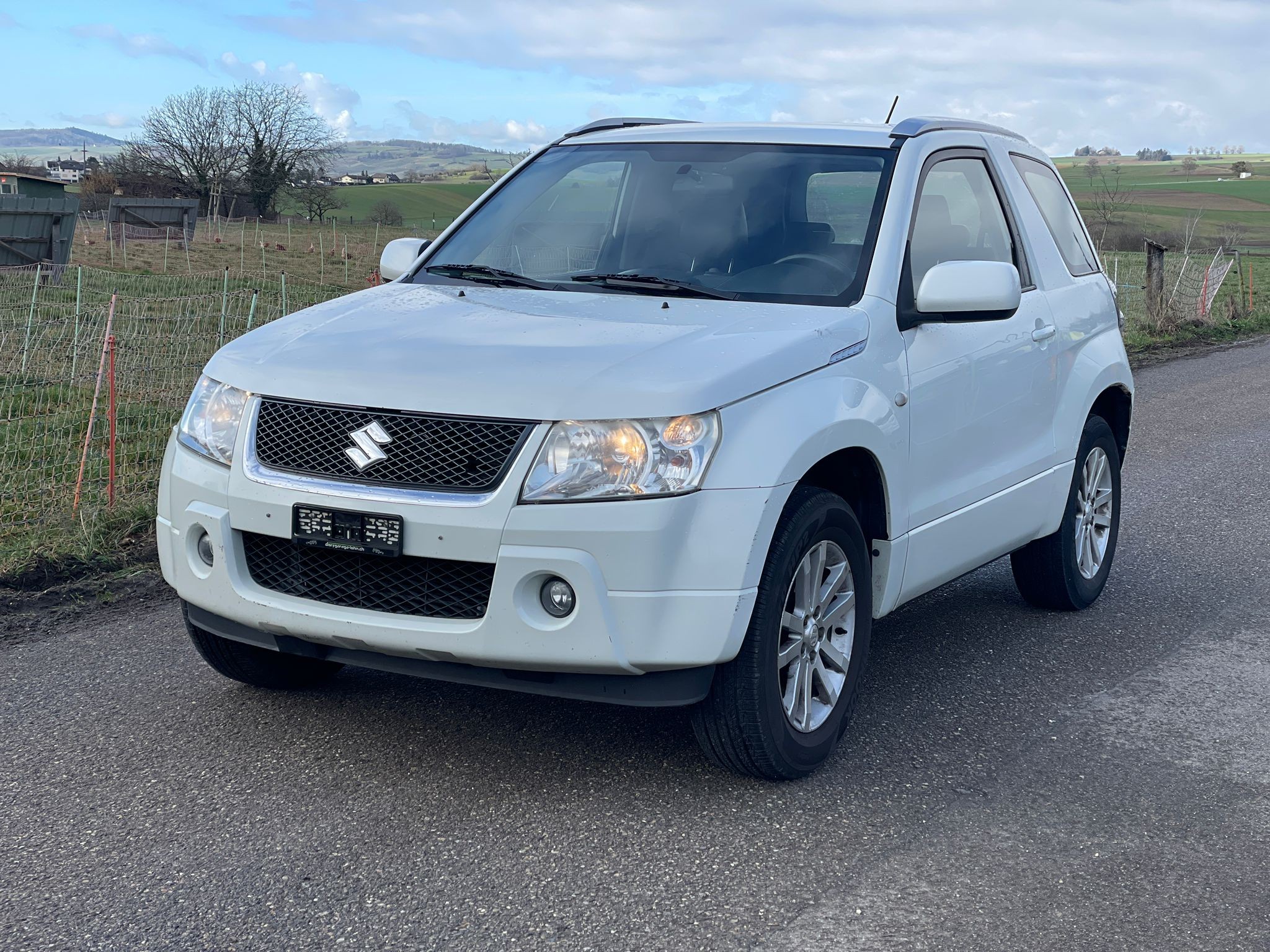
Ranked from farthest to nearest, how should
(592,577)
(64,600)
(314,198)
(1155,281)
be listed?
(314,198)
(1155,281)
(64,600)
(592,577)

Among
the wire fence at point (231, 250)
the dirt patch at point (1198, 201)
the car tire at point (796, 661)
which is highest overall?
the dirt patch at point (1198, 201)

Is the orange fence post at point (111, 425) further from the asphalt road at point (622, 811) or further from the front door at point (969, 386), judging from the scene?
the front door at point (969, 386)

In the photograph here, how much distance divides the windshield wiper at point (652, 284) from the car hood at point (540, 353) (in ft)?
0.22

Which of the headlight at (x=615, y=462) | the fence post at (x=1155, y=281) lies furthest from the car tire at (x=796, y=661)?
the fence post at (x=1155, y=281)

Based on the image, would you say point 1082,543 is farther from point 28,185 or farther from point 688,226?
point 28,185

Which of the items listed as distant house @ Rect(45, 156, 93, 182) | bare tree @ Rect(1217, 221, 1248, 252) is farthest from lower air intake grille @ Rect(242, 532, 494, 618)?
distant house @ Rect(45, 156, 93, 182)

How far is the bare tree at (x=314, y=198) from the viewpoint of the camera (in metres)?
72.9

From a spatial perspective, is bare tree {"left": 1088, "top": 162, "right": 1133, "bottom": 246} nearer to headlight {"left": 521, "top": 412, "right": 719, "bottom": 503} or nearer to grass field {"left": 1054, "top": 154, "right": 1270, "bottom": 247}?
grass field {"left": 1054, "top": 154, "right": 1270, "bottom": 247}

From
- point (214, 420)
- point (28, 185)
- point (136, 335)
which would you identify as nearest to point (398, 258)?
point (214, 420)

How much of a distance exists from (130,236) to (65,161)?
77656 millimetres

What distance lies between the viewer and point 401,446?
3629mm

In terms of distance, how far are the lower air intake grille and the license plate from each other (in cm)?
6

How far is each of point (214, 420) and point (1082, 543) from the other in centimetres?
376

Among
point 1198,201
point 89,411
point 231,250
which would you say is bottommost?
point 231,250
